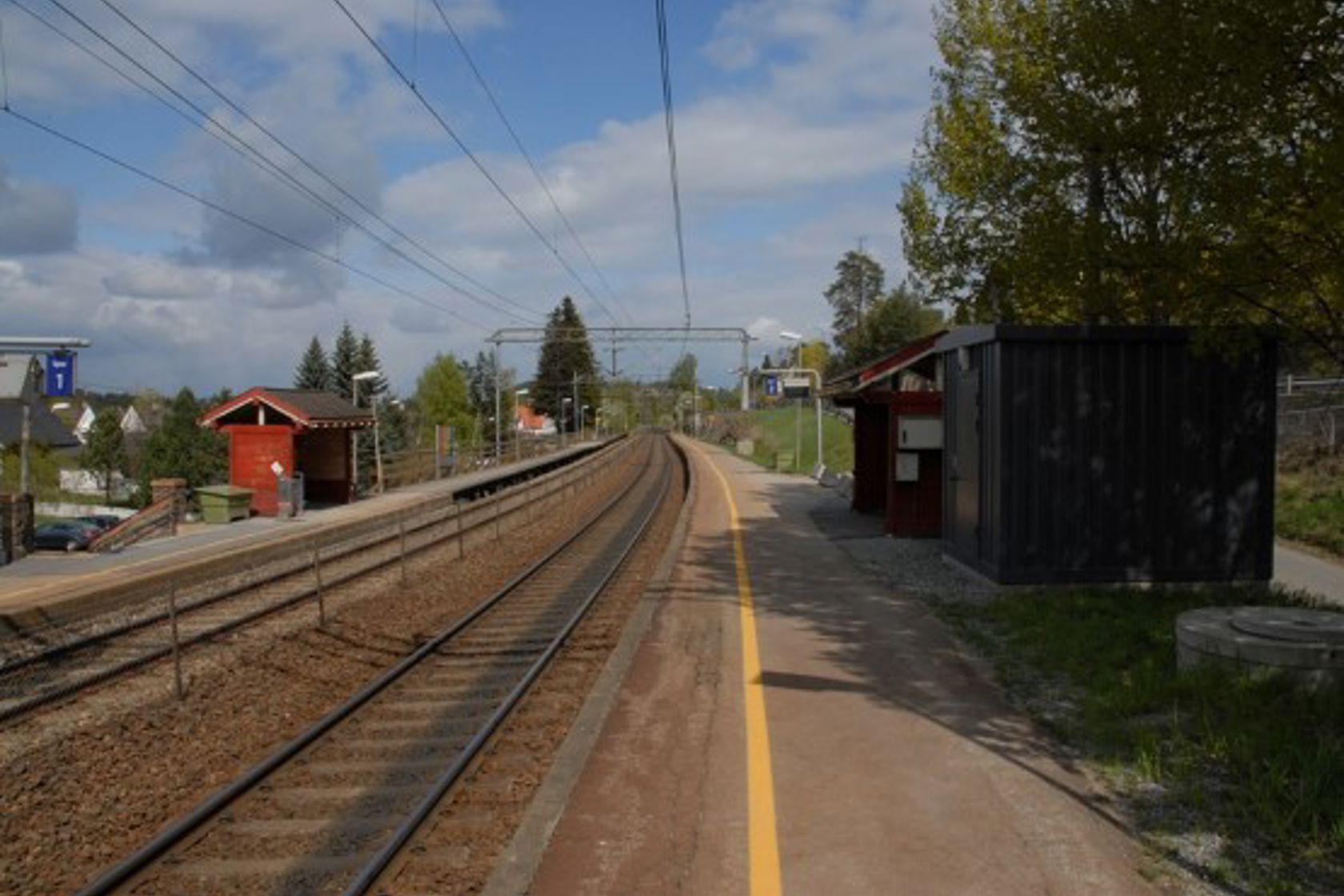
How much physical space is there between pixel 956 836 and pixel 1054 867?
51 cm

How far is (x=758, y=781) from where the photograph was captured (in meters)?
→ 6.26

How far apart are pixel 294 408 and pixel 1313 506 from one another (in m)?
22.7

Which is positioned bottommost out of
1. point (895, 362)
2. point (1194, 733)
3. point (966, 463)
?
point (1194, 733)

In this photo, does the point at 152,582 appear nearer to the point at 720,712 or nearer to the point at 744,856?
the point at 720,712

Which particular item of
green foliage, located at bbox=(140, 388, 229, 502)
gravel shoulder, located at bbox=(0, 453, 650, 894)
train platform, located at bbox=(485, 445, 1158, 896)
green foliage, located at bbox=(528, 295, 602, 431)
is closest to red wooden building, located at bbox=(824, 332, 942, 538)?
train platform, located at bbox=(485, 445, 1158, 896)

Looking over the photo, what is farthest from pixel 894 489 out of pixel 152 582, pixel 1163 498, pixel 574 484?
pixel 574 484

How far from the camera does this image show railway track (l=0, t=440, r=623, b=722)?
31.9ft

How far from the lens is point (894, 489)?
60.8 ft

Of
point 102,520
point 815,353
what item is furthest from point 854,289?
point 102,520

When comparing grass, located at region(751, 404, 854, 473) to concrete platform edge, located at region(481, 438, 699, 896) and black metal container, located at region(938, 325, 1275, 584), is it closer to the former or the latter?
black metal container, located at region(938, 325, 1275, 584)

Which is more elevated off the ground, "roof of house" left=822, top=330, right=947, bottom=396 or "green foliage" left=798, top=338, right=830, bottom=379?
"green foliage" left=798, top=338, right=830, bottom=379

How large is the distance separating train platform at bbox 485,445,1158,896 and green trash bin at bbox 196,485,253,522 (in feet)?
60.8

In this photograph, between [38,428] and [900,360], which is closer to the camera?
[900,360]

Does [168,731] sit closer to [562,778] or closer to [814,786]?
[562,778]
